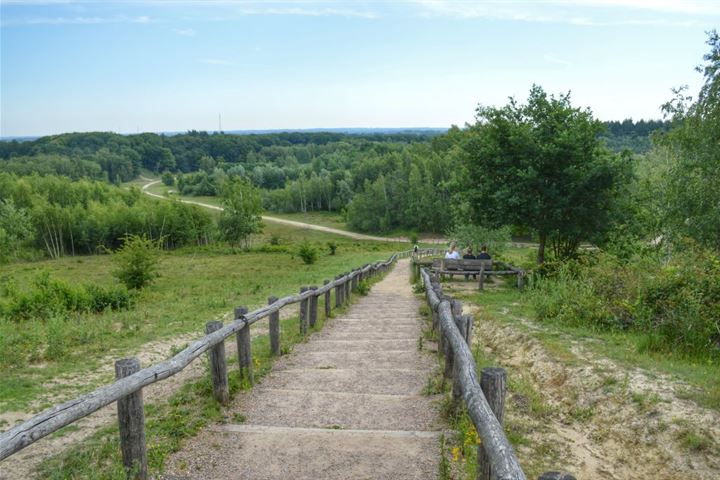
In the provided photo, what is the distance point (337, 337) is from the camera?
378 inches

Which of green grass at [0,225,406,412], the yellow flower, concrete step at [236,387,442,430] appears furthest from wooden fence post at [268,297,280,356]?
the yellow flower

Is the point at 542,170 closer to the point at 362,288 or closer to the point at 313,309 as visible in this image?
the point at 362,288

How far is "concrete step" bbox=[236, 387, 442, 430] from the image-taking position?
516 centimetres

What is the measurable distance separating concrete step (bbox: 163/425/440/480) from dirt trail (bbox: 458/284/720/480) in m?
1.17

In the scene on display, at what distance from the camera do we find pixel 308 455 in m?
4.40

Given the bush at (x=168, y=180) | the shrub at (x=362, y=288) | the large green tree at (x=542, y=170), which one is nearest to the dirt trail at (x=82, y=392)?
the shrub at (x=362, y=288)

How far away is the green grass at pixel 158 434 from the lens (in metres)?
4.14

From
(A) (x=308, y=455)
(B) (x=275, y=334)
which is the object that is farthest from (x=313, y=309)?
(A) (x=308, y=455)

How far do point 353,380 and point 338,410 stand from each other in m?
1.11

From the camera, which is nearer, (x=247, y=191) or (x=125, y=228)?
(x=247, y=191)

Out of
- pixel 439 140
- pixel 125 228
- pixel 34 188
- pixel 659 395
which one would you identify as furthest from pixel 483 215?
pixel 34 188

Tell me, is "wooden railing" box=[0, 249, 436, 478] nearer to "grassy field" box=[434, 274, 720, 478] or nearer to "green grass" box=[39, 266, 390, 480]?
"green grass" box=[39, 266, 390, 480]

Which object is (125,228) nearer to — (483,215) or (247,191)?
(247,191)

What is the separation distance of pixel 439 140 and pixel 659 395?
3425 inches
